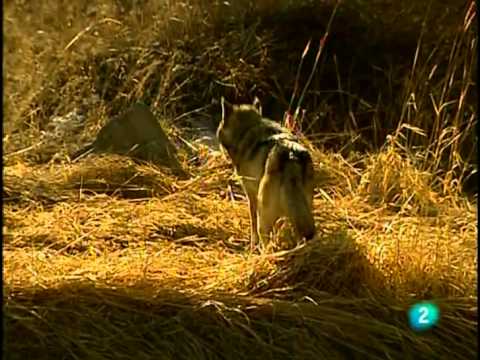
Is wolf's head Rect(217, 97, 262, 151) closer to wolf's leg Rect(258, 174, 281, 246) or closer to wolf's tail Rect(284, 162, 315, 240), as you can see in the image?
wolf's leg Rect(258, 174, 281, 246)

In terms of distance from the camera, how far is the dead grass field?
12.8ft

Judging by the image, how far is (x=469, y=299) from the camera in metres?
4.18

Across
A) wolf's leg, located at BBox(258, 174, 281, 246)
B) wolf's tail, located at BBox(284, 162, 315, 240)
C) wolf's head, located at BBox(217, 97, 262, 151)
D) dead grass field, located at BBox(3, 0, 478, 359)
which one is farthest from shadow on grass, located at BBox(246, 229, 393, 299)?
wolf's head, located at BBox(217, 97, 262, 151)

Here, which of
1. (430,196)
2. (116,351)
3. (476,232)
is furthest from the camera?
(430,196)

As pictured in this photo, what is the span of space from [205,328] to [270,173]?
0.92 meters

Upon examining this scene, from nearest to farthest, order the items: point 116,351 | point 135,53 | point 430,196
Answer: point 116,351 < point 430,196 < point 135,53

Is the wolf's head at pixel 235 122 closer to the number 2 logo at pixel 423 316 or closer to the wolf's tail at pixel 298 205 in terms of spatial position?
the wolf's tail at pixel 298 205

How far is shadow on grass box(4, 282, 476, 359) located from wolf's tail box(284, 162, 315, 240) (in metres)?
0.39

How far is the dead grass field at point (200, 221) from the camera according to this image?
3895mm

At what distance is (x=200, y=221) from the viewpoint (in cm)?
523

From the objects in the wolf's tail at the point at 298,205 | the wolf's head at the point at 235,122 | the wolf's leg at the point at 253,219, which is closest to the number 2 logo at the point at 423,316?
the wolf's tail at the point at 298,205

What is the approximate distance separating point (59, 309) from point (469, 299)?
174 centimetres

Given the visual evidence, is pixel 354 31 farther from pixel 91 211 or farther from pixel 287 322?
pixel 287 322

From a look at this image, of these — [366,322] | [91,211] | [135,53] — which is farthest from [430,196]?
[135,53]
